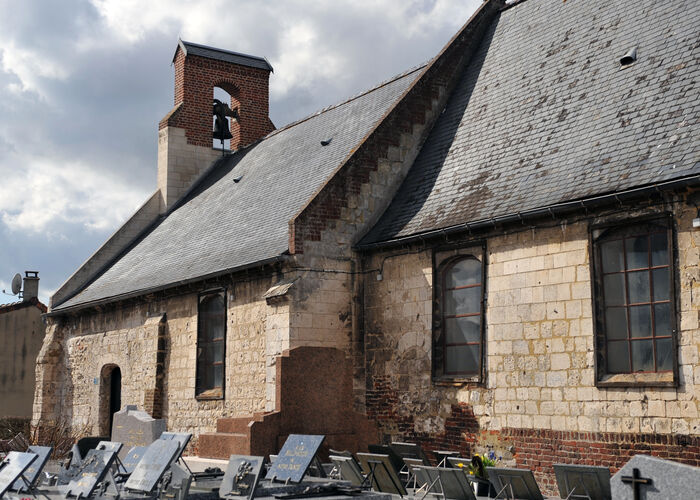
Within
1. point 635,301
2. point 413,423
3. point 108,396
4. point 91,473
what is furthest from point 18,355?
point 635,301

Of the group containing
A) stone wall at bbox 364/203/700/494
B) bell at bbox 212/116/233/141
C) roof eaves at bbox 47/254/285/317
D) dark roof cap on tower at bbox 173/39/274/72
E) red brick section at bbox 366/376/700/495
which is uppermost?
dark roof cap on tower at bbox 173/39/274/72

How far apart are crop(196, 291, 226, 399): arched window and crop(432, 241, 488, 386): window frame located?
540 centimetres

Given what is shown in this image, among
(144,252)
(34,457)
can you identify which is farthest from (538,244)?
(144,252)

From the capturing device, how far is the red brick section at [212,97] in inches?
1161

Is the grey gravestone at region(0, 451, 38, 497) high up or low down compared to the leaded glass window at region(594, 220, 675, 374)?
down

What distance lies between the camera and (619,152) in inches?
547

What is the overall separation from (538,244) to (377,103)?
873 centimetres

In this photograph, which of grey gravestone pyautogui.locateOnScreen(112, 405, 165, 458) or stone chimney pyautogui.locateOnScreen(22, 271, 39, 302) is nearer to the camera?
grey gravestone pyautogui.locateOnScreen(112, 405, 165, 458)

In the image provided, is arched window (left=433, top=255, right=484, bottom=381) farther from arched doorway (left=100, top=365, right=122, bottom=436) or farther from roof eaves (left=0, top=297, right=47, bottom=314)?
roof eaves (left=0, top=297, right=47, bottom=314)

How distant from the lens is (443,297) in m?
16.0

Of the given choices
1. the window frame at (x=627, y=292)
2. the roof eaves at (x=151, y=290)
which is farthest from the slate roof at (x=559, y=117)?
the roof eaves at (x=151, y=290)

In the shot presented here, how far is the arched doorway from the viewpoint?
953 inches

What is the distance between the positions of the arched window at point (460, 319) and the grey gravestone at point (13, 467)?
22.8ft

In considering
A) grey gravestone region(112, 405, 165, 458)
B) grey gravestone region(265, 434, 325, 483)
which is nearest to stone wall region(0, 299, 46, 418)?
grey gravestone region(112, 405, 165, 458)
